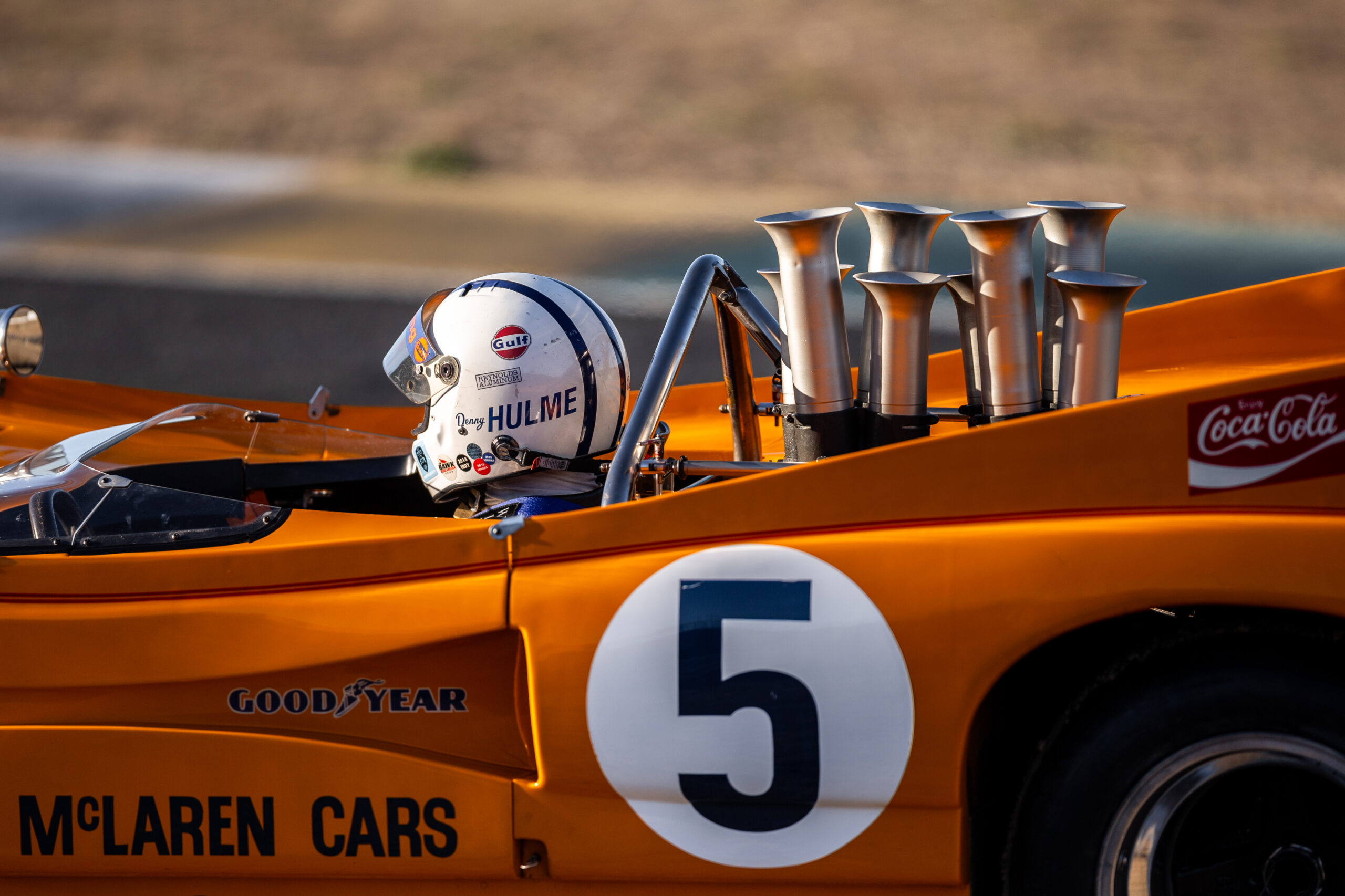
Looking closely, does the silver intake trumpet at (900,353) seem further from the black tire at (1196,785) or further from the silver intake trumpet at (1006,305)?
the black tire at (1196,785)

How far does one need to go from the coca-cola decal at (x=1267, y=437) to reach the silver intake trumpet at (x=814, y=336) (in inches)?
25.3

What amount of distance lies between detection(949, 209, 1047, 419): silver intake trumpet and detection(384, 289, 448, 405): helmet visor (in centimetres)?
108

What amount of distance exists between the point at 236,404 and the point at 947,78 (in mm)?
13404

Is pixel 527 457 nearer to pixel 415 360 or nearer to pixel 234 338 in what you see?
pixel 415 360

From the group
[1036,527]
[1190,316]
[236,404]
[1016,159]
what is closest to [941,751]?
[1036,527]

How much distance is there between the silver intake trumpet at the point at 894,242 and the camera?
222 centimetres

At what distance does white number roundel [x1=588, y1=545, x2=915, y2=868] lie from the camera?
175cm

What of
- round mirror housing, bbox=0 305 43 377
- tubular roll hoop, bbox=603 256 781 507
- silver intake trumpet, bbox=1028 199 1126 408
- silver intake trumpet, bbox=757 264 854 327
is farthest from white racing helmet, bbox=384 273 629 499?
round mirror housing, bbox=0 305 43 377

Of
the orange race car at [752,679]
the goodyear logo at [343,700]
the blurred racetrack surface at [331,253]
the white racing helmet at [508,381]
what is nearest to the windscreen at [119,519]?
the orange race car at [752,679]

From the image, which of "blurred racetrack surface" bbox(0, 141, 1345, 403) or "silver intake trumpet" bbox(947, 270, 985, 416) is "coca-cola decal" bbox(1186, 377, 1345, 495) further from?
"blurred racetrack surface" bbox(0, 141, 1345, 403)

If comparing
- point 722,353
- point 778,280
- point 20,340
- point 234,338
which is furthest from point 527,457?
point 234,338

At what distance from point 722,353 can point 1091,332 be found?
803 mm

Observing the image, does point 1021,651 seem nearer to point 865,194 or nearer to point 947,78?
point 865,194

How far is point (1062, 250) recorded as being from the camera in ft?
7.29
